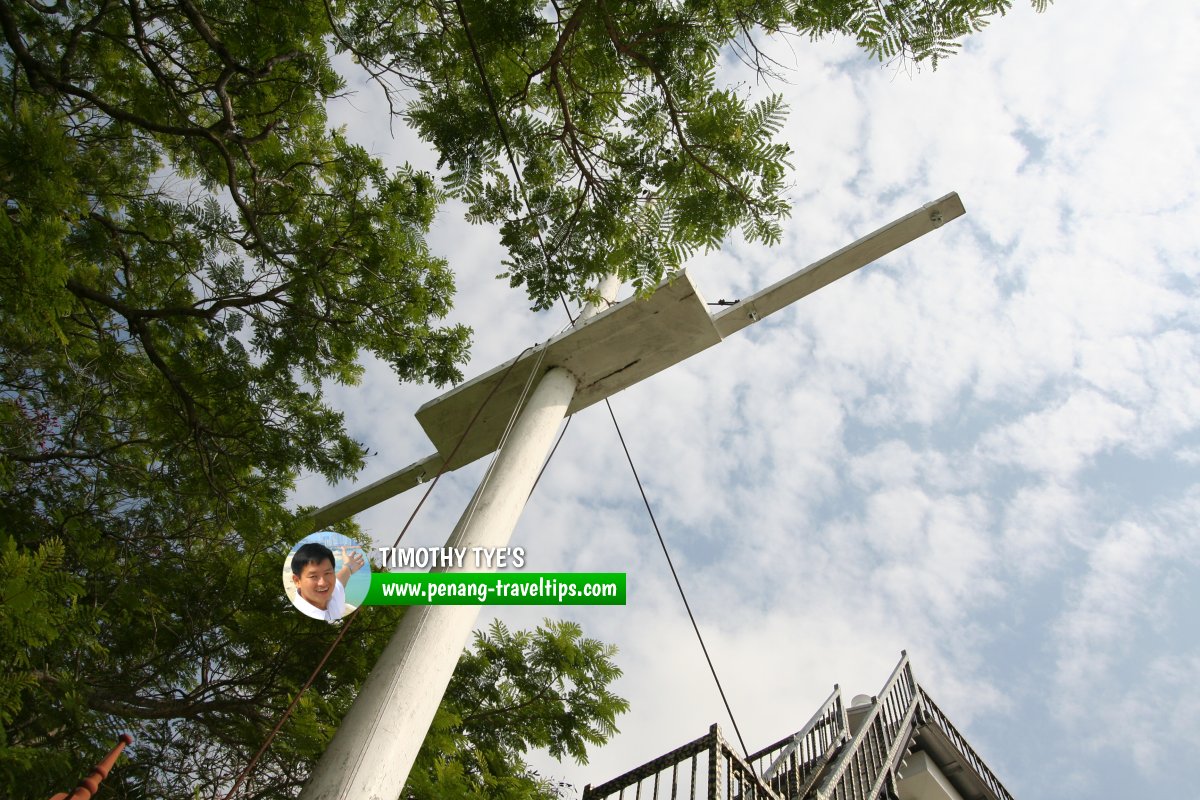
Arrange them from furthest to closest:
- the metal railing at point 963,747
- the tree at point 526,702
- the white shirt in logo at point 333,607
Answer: the metal railing at point 963,747 → the tree at point 526,702 → the white shirt in logo at point 333,607

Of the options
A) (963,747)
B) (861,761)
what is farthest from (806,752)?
(963,747)

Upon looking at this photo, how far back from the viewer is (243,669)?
6113mm

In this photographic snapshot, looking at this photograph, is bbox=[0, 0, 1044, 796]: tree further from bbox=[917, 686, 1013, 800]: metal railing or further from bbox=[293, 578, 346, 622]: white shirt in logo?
bbox=[917, 686, 1013, 800]: metal railing

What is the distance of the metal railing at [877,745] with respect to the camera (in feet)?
19.1

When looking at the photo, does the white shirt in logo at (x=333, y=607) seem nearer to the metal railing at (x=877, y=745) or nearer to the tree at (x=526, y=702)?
the tree at (x=526, y=702)

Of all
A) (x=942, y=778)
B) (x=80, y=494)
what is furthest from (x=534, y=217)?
(x=942, y=778)

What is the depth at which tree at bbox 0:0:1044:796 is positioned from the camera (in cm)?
405

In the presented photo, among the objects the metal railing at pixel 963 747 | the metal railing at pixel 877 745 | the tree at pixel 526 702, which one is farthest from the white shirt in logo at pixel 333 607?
the metal railing at pixel 963 747

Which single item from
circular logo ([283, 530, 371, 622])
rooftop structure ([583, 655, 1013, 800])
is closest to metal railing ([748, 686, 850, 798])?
rooftop structure ([583, 655, 1013, 800])

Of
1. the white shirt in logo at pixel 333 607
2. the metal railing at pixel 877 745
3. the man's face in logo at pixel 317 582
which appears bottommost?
the white shirt in logo at pixel 333 607

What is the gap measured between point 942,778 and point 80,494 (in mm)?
9626

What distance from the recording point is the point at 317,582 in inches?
165

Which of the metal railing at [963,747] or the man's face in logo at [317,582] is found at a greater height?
the metal railing at [963,747]

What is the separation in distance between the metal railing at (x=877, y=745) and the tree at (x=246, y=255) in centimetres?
383
